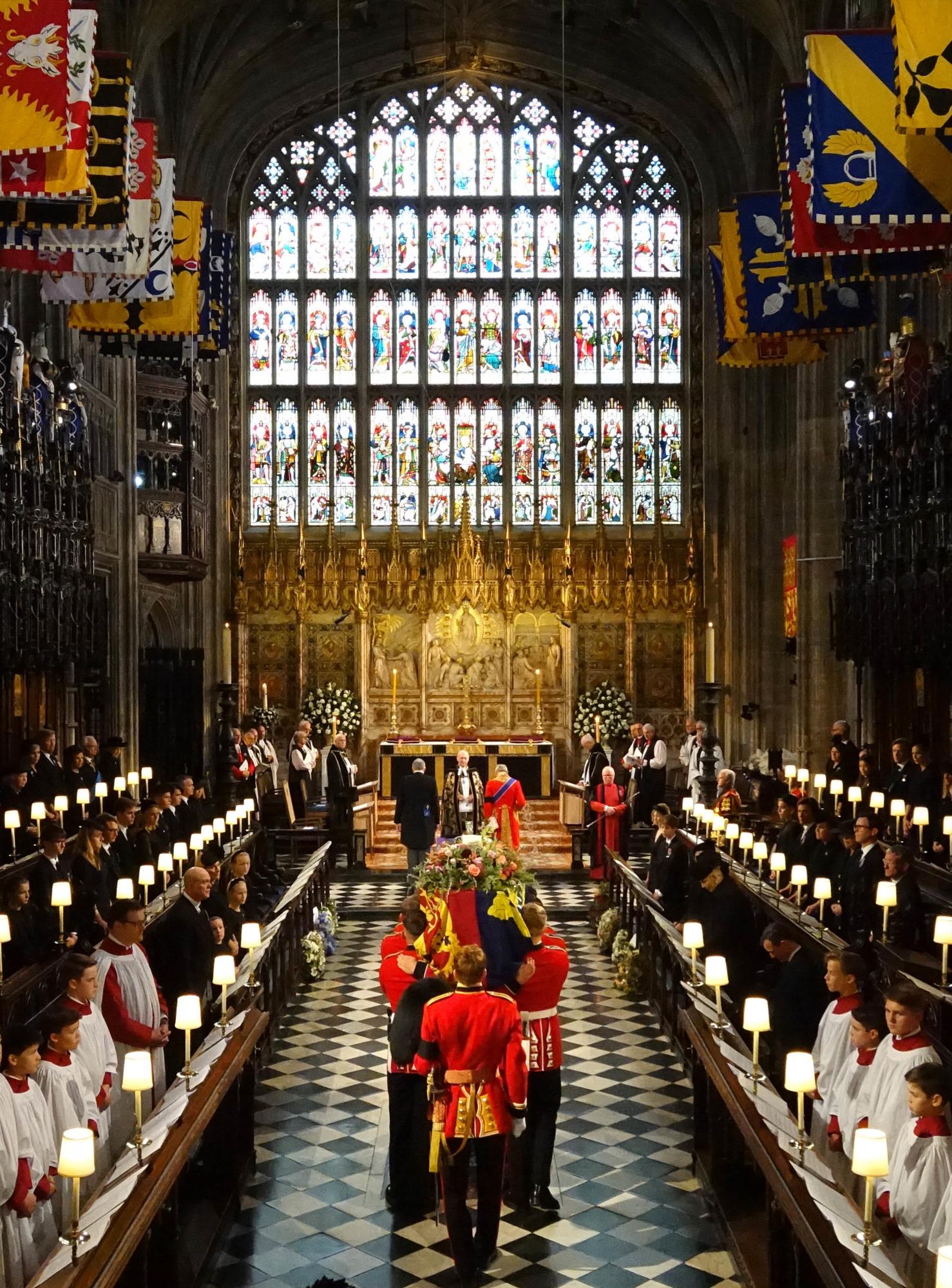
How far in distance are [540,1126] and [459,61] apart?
79.9ft

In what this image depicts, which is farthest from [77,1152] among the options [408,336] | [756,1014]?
[408,336]

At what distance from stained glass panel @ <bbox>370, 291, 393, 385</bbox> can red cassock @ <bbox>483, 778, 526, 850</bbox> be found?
1376 cm

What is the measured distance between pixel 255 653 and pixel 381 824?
720cm

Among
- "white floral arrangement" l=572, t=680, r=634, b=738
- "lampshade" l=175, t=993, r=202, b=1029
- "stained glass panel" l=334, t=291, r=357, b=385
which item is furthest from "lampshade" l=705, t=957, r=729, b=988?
"stained glass panel" l=334, t=291, r=357, b=385

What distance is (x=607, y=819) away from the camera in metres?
18.3

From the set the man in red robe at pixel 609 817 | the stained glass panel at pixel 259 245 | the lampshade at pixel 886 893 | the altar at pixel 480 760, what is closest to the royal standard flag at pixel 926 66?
the lampshade at pixel 886 893

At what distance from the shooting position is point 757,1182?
8.30 m

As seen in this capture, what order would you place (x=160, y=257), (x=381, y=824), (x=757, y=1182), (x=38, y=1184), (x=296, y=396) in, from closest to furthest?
(x=38, y=1184), (x=757, y=1182), (x=160, y=257), (x=381, y=824), (x=296, y=396)

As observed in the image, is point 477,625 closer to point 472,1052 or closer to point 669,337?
point 669,337

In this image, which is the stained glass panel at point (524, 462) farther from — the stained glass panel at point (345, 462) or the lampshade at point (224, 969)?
the lampshade at point (224, 969)

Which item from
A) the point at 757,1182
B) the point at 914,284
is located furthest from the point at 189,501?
the point at 757,1182

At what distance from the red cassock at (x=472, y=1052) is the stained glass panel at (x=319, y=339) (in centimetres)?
2363

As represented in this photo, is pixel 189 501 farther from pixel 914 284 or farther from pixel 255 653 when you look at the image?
pixel 914 284

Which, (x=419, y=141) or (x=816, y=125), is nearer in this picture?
(x=816, y=125)
